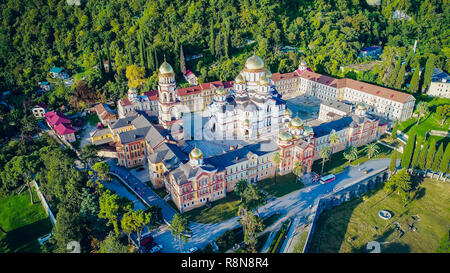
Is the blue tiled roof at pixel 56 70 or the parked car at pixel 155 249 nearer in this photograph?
the parked car at pixel 155 249

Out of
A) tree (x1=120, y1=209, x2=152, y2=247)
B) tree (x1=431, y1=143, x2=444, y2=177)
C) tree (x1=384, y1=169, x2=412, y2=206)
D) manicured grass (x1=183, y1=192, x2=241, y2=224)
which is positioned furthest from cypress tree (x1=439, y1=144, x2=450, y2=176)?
tree (x1=120, y1=209, x2=152, y2=247)

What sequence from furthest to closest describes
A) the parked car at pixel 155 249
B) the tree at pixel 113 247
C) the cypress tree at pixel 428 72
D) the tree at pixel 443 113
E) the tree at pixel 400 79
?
the tree at pixel 400 79
the cypress tree at pixel 428 72
the tree at pixel 443 113
the parked car at pixel 155 249
the tree at pixel 113 247

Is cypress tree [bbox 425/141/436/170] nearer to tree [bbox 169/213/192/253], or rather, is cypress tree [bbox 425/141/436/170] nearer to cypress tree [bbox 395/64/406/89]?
cypress tree [bbox 395/64/406/89]

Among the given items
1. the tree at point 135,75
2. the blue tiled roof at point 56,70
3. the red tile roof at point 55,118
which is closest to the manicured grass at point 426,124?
the tree at point 135,75

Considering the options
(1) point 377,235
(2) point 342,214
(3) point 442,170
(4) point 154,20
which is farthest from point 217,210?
(4) point 154,20

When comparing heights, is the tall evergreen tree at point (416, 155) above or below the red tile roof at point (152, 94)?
below

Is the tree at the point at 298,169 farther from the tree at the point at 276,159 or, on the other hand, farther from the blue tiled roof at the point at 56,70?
the blue tiled roof at the point at 56,70

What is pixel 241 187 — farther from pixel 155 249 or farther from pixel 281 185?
pixel 155 249

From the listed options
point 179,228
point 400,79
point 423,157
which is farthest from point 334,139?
point 400,79
